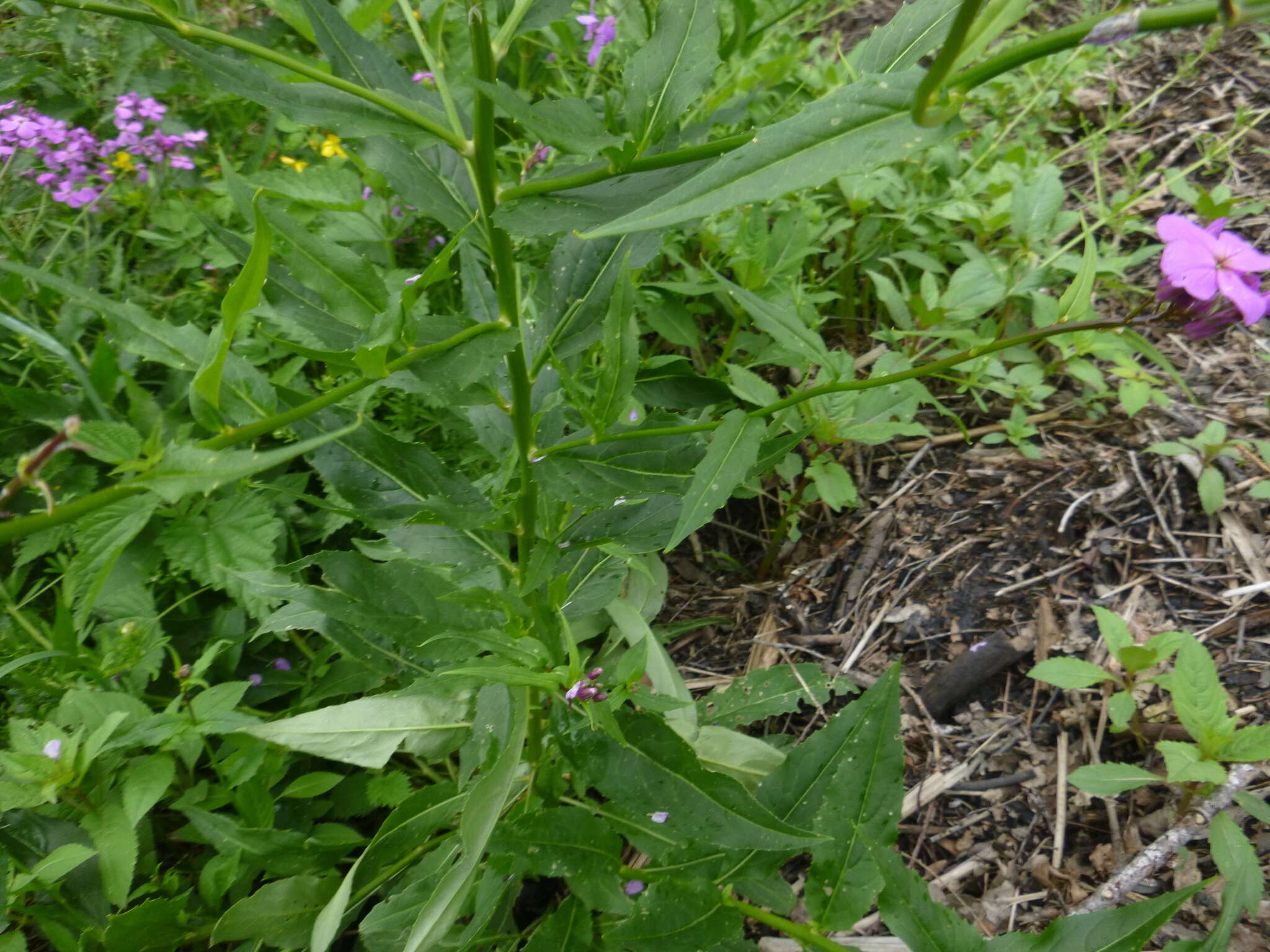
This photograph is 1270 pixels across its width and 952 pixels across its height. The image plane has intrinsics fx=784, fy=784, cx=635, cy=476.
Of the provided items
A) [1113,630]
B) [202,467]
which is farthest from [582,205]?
[1113,630]

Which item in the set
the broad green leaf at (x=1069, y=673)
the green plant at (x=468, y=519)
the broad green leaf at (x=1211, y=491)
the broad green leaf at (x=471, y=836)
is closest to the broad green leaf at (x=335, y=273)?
the green plant at (x=468, y=519)

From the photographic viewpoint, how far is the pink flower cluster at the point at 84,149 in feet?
7.01

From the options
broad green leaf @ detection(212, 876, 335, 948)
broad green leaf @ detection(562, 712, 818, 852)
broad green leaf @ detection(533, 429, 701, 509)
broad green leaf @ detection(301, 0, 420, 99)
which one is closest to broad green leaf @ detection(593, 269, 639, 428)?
broad green leaf @ detection(533, 429, 701, 509)

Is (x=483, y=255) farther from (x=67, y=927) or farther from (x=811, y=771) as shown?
(x=67, y=927)

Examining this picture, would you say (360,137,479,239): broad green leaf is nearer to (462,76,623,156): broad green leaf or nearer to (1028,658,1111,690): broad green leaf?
(462,76,623,156): broad green leaf

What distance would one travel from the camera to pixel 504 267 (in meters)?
1.06

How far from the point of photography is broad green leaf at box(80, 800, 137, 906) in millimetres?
1307

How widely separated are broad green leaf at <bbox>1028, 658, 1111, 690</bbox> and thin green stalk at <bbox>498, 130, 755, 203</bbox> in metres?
1.15

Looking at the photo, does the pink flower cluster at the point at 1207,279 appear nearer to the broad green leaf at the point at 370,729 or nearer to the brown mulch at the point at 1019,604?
the brown mulch at the point at 1019,604

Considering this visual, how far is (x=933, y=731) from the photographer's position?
5.44 ft

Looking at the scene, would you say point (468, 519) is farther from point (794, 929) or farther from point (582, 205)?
point (794, 929)

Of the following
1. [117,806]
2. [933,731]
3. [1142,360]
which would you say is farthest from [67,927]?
[1142,360]

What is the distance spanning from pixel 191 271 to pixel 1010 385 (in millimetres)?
2347

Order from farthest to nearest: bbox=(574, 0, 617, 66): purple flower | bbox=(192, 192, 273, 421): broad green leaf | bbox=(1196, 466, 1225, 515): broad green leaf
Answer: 1. bbox=(574, 0, 617, 66): purple flower
2. bbox=(1196, 466, 1225, 515): broad green leaf
3. bbox=(192, 192, 273, 421): broad green leaf
